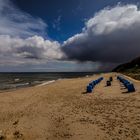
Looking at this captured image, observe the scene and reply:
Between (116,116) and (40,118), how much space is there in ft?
15.7

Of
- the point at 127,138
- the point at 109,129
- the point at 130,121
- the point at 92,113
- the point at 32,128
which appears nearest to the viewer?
the point at 127,138

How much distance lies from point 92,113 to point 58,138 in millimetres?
4263

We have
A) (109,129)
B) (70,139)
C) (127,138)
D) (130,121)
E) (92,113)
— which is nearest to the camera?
(127,138)

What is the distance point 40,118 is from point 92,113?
11.1ft

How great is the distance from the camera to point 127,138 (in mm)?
7617

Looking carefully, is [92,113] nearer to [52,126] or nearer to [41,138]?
[52,126]

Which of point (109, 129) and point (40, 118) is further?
point (40, 118)

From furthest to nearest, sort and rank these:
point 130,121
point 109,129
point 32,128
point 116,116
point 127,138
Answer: point 116,116, point 32,128, point 130,121, point 109,129, point 127,138

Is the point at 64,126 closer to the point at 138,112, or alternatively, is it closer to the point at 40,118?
the point at 40,118

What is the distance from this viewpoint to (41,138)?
28.0 feet

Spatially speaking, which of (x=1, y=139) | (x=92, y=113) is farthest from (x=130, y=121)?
(x=1, y=139)

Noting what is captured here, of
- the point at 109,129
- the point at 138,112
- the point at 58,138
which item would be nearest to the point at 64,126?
the point at 58,138

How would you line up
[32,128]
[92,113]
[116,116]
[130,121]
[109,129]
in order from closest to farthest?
[109,129] < [130,121] < [32,128] < [116,116] < [92,113]

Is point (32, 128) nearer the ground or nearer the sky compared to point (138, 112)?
nearer the ground
